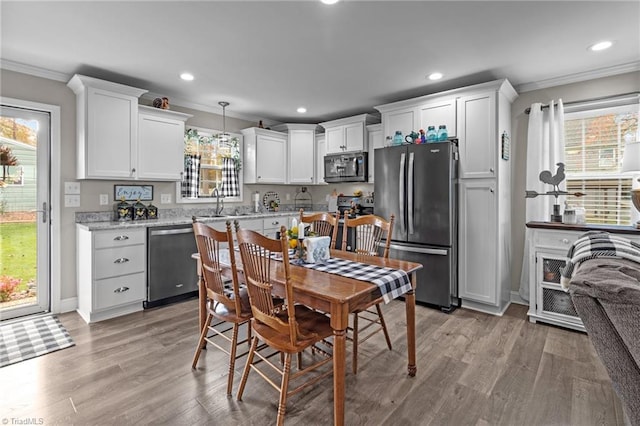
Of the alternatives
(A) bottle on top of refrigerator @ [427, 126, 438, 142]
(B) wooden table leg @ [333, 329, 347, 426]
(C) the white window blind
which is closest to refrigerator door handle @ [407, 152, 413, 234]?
(A) bottle on top of refrigerator @ [427, 126, 438, 142]

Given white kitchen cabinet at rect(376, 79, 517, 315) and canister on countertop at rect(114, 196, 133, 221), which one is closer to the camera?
white kitchen cabinet at rect(376, 79, 517, 315)

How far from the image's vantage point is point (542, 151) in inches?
139

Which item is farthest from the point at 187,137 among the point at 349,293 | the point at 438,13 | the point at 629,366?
the point at 629,366

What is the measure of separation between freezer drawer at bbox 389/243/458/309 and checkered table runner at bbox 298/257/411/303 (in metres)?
1.56

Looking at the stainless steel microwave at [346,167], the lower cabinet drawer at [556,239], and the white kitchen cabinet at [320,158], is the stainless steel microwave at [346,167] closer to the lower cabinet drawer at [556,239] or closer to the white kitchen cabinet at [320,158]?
the white kitchen cabinet at [320,158]

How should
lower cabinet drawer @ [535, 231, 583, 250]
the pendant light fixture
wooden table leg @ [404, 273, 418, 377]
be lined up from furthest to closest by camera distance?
the pendant light fixture → lower cabinet drawer @ [535, 231, 583, 250] → wooden table leg @ [404, 273, 418, 377]

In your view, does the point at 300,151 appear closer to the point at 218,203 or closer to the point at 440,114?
the point at 218,203

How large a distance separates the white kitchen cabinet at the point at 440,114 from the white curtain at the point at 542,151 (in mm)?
840

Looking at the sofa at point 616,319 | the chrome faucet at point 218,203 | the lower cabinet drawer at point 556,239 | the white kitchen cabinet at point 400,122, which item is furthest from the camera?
the chrome faucet at point 218,203

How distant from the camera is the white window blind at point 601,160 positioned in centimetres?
329

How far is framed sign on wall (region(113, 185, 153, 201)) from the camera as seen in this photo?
→ 3797 millimetres

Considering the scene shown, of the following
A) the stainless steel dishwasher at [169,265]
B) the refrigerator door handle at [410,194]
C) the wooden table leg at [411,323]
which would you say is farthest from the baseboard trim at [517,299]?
the stainless steel dishwasher at [169,265]

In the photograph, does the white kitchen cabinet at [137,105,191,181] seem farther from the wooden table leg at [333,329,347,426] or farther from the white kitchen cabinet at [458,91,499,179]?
the white kitchen cabinet at [458,91,499,179]

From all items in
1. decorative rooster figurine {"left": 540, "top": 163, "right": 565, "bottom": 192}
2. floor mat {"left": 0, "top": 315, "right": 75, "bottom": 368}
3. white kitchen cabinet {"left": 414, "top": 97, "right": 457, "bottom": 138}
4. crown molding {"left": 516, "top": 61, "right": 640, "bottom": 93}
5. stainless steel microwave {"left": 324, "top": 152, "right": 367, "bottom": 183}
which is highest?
crown molding {"left": 516, "top": 61, "right": 640, "bottom": 93}
